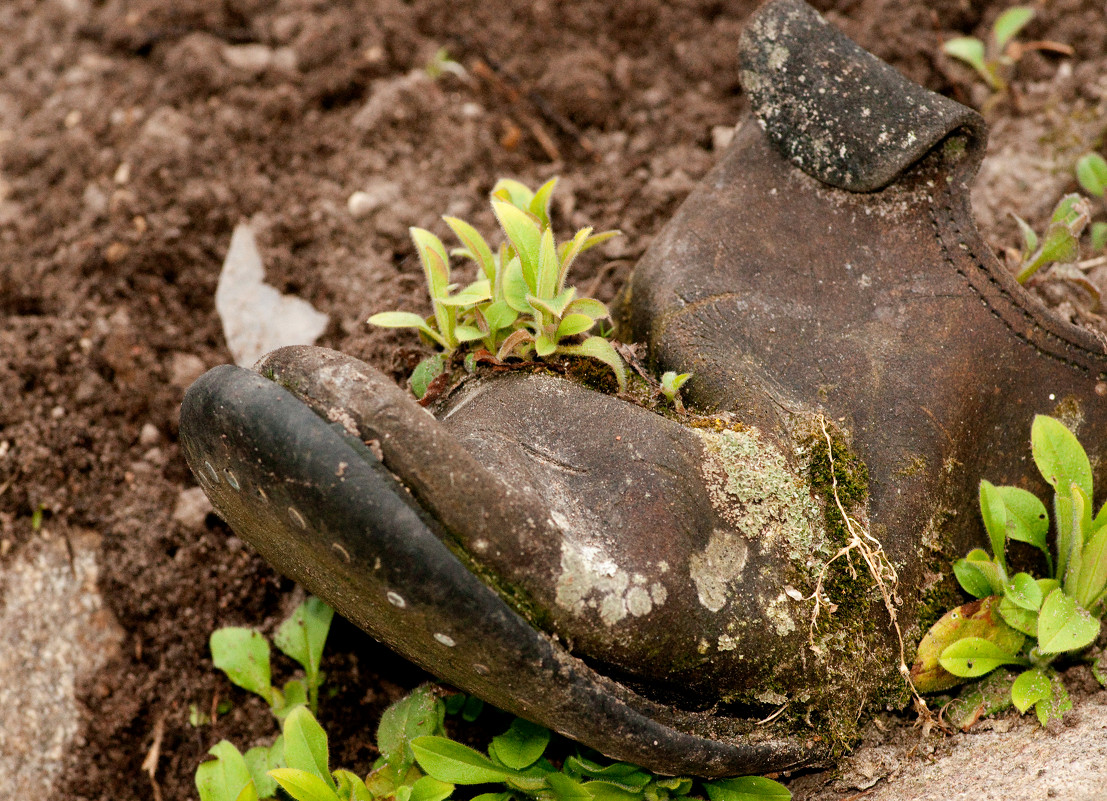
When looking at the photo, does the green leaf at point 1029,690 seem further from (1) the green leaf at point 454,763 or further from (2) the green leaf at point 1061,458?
(1) the green leaf at point 454,763

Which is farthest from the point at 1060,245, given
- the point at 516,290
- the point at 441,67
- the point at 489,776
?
the point at 441,67

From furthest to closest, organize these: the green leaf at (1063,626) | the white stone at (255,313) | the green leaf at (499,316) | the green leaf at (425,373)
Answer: the white stone at (255,313), the green leaf at (425,373), the green leaf at (499,316), the green leaf at (1063,626)

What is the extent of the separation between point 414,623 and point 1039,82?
303 centimetres

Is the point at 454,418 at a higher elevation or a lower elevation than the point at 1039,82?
lower

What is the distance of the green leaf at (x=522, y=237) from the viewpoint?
2.08 meters

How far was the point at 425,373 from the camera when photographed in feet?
7.50

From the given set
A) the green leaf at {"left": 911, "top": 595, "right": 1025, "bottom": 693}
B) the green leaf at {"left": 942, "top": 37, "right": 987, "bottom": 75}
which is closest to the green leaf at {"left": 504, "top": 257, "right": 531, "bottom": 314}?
the green leaf at {"left": 911, "top": 595, "right": 1025, "bottom": 693}

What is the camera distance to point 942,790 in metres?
1.93

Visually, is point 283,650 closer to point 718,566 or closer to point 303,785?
point 303,785

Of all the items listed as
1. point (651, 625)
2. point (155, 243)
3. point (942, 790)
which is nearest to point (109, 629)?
point (155, 243)

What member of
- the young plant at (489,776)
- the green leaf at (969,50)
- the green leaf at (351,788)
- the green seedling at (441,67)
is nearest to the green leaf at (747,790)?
the young plant at (489,776)

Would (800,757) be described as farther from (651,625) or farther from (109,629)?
(109,629)

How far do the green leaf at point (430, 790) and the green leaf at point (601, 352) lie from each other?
38.1 inches

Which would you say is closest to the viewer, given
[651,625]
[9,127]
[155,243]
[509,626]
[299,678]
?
[509,626]
